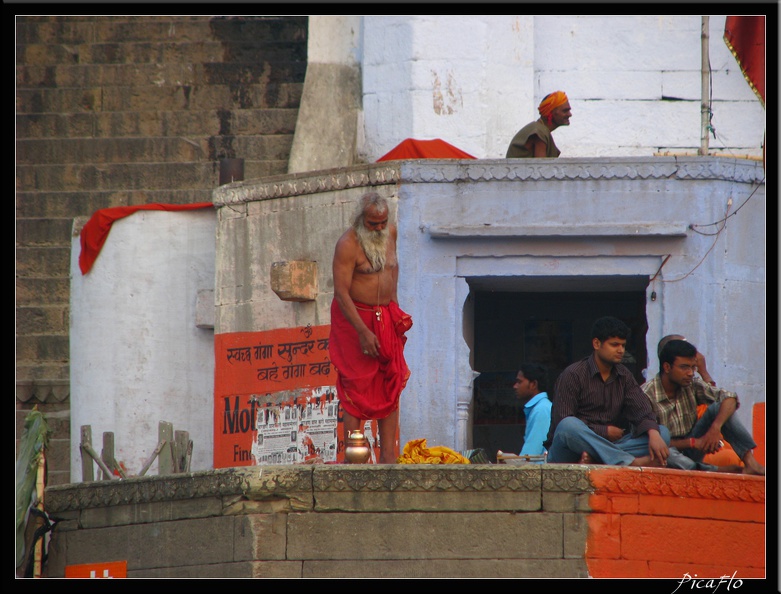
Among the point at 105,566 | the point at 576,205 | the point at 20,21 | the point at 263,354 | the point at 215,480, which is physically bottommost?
the point at 105,566

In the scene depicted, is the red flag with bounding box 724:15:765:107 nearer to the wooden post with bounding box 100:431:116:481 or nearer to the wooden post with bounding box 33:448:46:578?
the wooden post with bounding box 100:431:116:481

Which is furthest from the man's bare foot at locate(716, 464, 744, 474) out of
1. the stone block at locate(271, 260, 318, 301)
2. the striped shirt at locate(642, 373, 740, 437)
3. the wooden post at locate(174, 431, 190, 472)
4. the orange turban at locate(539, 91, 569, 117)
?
the wooden post at locate(174, 431, 190, 472)

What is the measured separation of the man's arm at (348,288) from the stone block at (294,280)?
274 centimetres

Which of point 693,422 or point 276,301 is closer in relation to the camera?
point 693,422

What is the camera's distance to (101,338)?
41.5ft

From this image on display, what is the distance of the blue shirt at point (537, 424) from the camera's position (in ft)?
32.1

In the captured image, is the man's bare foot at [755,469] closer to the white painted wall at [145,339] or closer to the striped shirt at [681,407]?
the striped shirt at [681,407]

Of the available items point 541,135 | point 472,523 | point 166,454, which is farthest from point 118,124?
point 472,523

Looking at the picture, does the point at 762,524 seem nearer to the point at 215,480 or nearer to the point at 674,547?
the point at 674,547

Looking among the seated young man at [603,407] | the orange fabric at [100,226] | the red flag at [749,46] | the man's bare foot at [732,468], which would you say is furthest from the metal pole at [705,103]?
the orange fabric at [100,226]

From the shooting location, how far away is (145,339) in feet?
41.5

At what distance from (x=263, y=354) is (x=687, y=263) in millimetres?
3457

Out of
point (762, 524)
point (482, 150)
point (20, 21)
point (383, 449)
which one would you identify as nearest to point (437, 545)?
point (383, 449)

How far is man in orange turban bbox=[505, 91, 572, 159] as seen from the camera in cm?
1132
